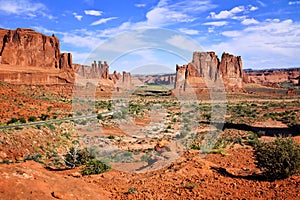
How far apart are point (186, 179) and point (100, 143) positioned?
1421 centimetres

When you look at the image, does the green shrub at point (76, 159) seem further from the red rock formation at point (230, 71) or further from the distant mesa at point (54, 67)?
the red rock formation at point (230, 71)

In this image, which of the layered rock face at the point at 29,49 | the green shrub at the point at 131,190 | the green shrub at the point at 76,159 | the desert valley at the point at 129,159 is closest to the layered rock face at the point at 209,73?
the layered rock face at the point at 29,49

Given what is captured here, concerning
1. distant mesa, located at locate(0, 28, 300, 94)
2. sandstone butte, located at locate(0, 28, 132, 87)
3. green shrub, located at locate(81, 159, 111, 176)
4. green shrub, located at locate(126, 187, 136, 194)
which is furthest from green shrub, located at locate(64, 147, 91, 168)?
sandstone butte, located at locate(0, 28, 132, 87)

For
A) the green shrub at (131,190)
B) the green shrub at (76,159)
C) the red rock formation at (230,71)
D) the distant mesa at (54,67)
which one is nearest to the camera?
the green shrub at (131,190)

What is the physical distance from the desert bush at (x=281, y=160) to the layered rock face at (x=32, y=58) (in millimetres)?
75296

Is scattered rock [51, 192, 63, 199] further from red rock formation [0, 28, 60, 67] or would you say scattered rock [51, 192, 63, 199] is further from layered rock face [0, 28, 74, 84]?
red rock formation [0, 28, 60, 67]

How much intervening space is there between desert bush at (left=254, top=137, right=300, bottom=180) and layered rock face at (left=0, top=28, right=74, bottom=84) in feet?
247

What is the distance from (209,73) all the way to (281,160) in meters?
101

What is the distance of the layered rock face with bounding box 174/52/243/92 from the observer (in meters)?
94.4

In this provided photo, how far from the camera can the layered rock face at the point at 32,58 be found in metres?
79.6

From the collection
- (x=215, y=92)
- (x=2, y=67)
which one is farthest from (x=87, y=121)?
(x=215, y=92)

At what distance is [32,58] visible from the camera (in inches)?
3538

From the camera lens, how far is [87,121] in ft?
101

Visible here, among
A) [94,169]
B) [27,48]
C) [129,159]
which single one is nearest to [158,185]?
[94,169]
